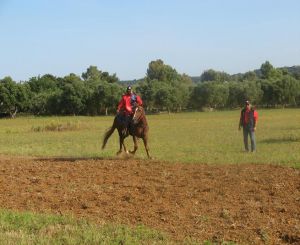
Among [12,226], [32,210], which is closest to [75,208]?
[32,210]

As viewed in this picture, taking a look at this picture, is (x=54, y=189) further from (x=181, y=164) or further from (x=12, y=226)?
(x=181, y=164)

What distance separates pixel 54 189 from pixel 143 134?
612 centimetres

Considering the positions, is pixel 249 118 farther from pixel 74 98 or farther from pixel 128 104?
pixel 74 98

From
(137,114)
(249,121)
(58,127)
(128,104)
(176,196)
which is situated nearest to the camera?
(176,196)

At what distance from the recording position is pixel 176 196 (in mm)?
9711

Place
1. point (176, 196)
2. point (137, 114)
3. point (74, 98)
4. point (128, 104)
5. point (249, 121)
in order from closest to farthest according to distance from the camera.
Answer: point (176, 196) → point (137, 114) → point (128, 104) → point (249, 121) → point (74, 98)

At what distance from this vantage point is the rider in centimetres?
1644

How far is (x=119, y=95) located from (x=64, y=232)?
78179mm

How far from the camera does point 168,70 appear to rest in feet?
433

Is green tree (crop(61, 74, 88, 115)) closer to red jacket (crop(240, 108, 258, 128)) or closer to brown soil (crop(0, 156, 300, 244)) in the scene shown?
red jacket (crop(240, 108, 258, 128))

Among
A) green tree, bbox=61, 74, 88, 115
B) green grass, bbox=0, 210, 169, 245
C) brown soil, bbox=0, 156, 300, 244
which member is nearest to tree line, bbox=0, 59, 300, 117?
green tree, bbox=61, 74, 88, 115

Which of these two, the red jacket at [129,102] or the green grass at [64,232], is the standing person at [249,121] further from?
the green grass at [64,232]

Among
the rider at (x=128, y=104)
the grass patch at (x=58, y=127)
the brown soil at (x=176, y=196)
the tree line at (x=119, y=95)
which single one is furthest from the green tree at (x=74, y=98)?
the brown soil at (x=176, y=196)

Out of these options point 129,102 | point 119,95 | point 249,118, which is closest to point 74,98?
point 119,95
